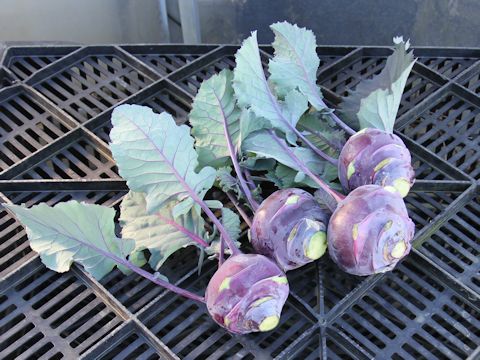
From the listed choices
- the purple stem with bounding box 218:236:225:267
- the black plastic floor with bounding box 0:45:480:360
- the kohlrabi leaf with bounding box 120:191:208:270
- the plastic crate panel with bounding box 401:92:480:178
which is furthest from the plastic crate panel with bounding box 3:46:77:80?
the plastic crate panel with bounding box 401:92:480:178

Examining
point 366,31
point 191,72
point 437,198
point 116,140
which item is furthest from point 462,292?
point 366,31

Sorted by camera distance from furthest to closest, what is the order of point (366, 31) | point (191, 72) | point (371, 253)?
point (366, 31)
point (191, 72)
point (371, 253)

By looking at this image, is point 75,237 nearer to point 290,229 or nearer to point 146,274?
point 146,274

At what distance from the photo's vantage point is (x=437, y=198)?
1.00 metres

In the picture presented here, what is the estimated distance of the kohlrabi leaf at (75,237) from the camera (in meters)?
0.83

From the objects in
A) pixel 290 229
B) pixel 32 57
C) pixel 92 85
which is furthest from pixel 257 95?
pixel 32 57

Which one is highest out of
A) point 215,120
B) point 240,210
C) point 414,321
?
point 215,120

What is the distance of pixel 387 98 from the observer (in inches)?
36.0

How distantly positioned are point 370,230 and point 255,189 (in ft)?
0.74

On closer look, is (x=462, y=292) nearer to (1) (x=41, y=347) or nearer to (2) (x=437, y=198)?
(2) (x=437, y=198)

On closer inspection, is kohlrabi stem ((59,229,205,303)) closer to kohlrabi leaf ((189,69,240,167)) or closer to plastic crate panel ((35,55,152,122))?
kohlrabi leaf ((189,69,240,167))

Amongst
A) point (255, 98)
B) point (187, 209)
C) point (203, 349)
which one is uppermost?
point (255, 98)

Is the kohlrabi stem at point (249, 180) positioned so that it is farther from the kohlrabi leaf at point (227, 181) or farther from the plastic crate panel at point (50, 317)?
the plastic crate panel at point (50, 317)

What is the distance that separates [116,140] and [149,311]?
0.81 ft
